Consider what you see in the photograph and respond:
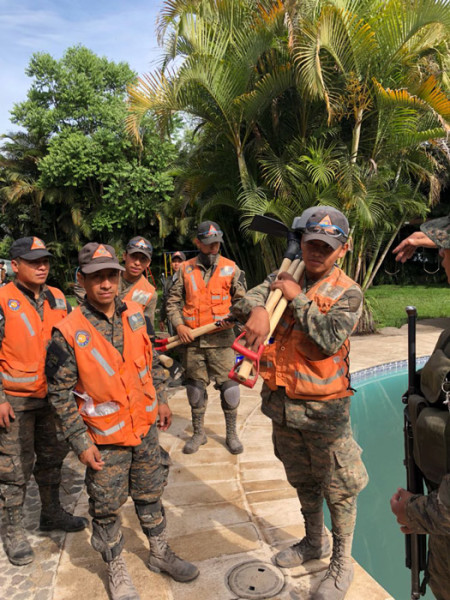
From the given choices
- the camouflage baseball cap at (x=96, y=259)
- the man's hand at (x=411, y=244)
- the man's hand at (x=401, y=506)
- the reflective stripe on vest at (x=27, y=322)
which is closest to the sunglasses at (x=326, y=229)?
the man's hand at (x=411, y=244)

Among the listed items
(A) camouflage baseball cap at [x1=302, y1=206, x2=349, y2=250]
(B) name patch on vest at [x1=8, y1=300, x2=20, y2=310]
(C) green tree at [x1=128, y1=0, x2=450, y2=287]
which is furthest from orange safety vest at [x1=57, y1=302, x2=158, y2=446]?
(C) green tree at [x1=128, y1=0, x2=450, y2=287]

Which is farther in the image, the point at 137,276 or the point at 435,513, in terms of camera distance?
the point at 137,276

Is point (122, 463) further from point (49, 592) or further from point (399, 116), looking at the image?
point (399, 116)

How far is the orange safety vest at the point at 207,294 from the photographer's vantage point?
425 cm

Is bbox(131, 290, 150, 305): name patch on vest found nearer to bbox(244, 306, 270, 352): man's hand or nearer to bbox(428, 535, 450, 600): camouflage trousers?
bbox(244, 306, 270, 352): man's hand

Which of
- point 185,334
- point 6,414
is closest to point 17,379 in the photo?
point 6,414

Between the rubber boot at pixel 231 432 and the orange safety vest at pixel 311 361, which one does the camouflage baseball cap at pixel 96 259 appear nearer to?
the orange safety vest at pixel 311 361

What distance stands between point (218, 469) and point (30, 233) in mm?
21049

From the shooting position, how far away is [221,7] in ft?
26.7

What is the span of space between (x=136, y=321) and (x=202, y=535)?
1548 millimetres

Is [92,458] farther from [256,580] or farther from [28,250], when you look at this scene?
[28,250]

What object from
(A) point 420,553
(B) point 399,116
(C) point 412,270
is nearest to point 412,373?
(A) point 420,553

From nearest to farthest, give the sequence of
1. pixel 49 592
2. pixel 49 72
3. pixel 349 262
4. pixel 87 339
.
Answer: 1. pixel 87 339
2. pixel 49 592
3. pixel 349 262
4. pixel 49 72

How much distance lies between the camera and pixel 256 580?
2586 millimetres
